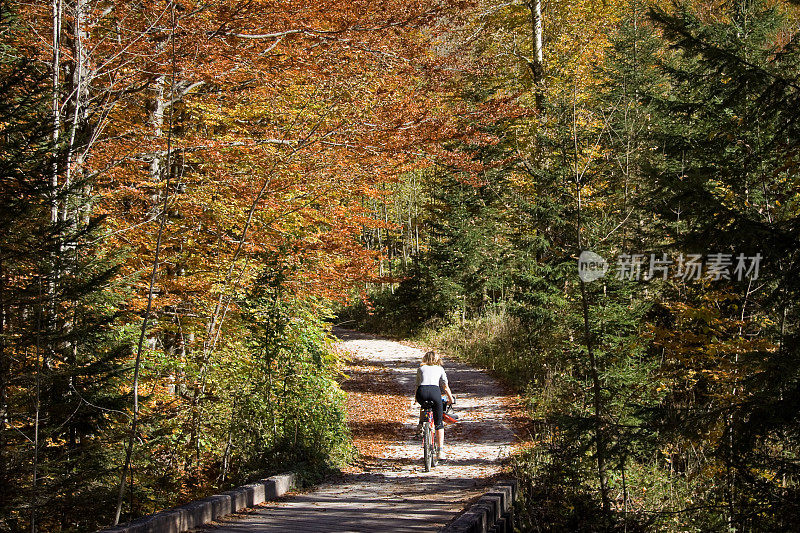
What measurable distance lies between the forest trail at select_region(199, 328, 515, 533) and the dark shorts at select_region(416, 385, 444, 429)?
85cm

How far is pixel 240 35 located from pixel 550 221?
792cm

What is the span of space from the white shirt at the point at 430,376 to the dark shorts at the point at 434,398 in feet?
0.26

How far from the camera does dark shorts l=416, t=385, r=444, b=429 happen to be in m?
9.67

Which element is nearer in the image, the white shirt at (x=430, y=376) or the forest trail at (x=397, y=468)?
the forest trail at (x=397, y=468)

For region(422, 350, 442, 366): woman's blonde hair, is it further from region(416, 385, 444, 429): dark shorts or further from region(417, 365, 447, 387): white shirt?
region(416, 385, 444, 429): dark shorts

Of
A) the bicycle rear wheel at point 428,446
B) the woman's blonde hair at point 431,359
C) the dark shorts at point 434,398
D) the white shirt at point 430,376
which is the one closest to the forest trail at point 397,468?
the bicycle rear wheel at point 428,446

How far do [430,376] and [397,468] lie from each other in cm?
177

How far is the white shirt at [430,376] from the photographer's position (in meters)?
9.73

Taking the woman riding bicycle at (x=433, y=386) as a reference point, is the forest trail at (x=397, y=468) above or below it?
below

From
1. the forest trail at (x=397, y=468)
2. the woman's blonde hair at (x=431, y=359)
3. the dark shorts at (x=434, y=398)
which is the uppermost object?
the woman's blonde hair at (x=431, y=359)

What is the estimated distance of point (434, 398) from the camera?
967cm

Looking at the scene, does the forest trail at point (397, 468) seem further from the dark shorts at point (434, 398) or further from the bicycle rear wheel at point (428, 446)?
the dark shorts at point (434, 398)

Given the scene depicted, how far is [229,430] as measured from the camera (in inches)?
344

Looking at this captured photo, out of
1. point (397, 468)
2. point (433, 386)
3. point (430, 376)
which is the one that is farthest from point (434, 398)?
point (397, 468)
